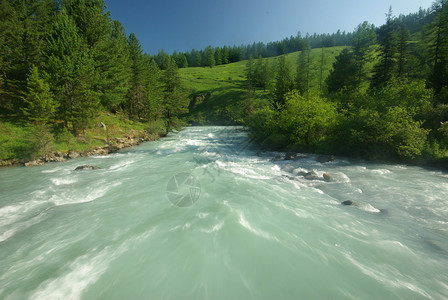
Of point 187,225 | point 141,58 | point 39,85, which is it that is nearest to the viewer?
point 187,225

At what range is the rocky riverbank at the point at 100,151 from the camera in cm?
1606

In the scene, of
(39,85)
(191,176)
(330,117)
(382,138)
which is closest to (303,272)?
(191,176)

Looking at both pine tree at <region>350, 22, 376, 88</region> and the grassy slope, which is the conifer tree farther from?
pine tree at <region>350, 22, 376, 88</region>

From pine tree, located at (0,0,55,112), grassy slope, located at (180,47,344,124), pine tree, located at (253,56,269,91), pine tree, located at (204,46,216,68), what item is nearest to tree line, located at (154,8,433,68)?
pine tree, located at (204,46,216,68)

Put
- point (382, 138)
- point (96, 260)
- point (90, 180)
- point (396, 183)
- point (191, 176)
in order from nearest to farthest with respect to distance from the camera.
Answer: point (96, 260), point (396, 183), point (90, 180), point (191, 176), point (382, 138)

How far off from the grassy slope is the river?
51340mm

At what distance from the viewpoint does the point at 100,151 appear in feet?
70.3

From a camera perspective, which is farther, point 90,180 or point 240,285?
point 90,180

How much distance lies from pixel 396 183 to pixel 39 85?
31601 mm

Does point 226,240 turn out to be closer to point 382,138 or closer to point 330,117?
point 382,138

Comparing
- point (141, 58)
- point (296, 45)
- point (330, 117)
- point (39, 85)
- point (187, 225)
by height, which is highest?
point (296, 45)

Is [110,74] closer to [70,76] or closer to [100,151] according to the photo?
[70,76]

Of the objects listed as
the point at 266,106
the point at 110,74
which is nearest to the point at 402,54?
the point at 266,106

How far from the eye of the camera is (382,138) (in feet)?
51.0
